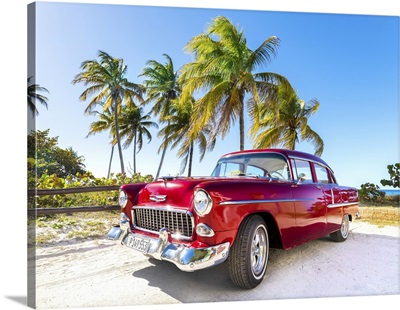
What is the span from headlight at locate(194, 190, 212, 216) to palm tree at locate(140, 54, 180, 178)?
1092 centimetres

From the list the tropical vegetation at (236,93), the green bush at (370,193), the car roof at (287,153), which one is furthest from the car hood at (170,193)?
the green bush at (370,193)

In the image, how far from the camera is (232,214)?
2352 mm

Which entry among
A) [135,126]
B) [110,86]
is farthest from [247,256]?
[135,126]

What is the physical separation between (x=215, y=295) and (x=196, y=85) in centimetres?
545

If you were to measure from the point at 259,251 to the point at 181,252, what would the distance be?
2.83 feet

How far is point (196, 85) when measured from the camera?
282 inches

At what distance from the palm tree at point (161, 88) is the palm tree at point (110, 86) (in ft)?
2.34

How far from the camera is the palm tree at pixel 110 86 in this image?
11289mm

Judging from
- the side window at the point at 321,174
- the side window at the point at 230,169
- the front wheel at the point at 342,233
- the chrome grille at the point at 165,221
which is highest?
the side window at the point at 230,169

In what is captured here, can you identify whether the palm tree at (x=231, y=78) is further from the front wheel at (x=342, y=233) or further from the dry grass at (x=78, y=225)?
the dry grass at (x=78, y=225)

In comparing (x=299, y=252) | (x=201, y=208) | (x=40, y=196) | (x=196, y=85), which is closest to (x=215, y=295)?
(x=201, y=208)

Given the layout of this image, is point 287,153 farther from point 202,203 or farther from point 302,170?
point 202,203

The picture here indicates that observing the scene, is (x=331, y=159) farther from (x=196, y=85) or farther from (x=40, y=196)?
(x=40, y=196)

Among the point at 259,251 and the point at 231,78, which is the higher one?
the point at 231,78
